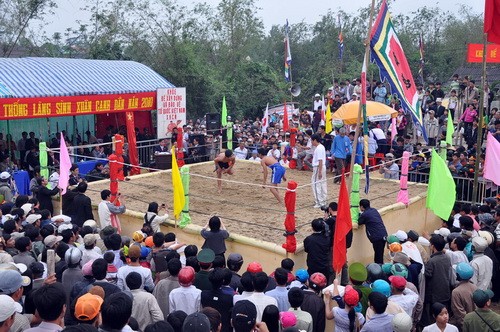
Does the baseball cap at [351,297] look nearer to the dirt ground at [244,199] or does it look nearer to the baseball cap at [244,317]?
the baseball cap at [244,317]

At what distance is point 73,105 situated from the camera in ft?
62.6

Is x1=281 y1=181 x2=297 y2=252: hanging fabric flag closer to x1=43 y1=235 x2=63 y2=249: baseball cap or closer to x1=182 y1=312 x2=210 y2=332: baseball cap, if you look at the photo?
x1=43 y1=235 x2=63 y2=249: baseball cap

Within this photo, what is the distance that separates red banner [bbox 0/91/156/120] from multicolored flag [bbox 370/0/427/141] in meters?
12.2

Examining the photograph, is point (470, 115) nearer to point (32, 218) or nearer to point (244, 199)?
point (244, 199)

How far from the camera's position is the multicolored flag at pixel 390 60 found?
28.5 ft

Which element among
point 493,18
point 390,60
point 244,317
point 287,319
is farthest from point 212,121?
point 244,317

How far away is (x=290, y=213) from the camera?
9.89m

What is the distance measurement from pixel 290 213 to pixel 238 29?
93.0ft

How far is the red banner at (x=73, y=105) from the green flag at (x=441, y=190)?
12589 mm

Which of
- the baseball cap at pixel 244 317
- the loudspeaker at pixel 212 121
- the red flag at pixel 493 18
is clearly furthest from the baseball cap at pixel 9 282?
the loudspeaker at pixel 212 121

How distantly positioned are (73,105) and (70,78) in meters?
1.43

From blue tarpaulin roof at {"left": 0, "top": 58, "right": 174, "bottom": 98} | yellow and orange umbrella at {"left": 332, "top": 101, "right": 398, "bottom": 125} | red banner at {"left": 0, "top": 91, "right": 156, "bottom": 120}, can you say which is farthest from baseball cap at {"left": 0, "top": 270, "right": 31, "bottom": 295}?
blue tarpaulin roof at {"left": 0, "top": 58, "right": 174, "bottom": 98}

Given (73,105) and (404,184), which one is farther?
(73,105)

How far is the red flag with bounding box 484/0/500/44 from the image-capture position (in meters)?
7.02
